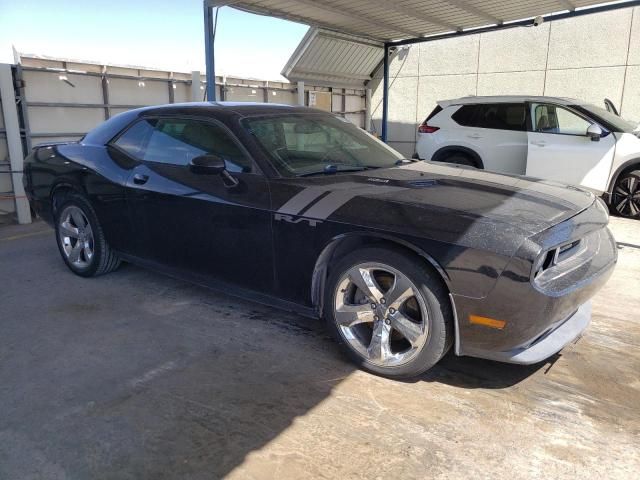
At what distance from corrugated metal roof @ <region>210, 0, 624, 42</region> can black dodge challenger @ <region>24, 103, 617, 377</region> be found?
430 cm

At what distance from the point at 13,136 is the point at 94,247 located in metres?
3.83

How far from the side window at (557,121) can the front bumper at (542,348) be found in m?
5.60

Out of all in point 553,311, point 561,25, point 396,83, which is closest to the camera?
point 553,311

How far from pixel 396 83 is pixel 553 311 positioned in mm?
12131

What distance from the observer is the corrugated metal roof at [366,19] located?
827 cm

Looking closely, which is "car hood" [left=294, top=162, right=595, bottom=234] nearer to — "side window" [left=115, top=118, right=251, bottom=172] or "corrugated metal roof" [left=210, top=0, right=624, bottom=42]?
"side window" [left=115, top=118, right=251, bottom=172]

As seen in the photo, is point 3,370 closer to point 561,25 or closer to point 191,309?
point 191,309

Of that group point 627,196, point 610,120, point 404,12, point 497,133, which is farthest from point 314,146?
point 404,12

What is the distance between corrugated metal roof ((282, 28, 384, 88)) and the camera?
442 inches

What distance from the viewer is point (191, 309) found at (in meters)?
4.14

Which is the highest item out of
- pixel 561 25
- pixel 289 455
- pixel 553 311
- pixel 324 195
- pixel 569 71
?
pixel 561 25

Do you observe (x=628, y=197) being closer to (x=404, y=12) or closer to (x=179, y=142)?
(x=404, y=12)

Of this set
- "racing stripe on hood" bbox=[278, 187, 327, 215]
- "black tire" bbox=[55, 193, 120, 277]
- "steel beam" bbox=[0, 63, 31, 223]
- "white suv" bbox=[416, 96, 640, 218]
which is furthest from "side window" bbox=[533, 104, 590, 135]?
Answer: "steel beam" bbox=[0, 63, 31, 223]

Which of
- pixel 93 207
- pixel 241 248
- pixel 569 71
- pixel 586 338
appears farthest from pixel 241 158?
pixel 569 71
